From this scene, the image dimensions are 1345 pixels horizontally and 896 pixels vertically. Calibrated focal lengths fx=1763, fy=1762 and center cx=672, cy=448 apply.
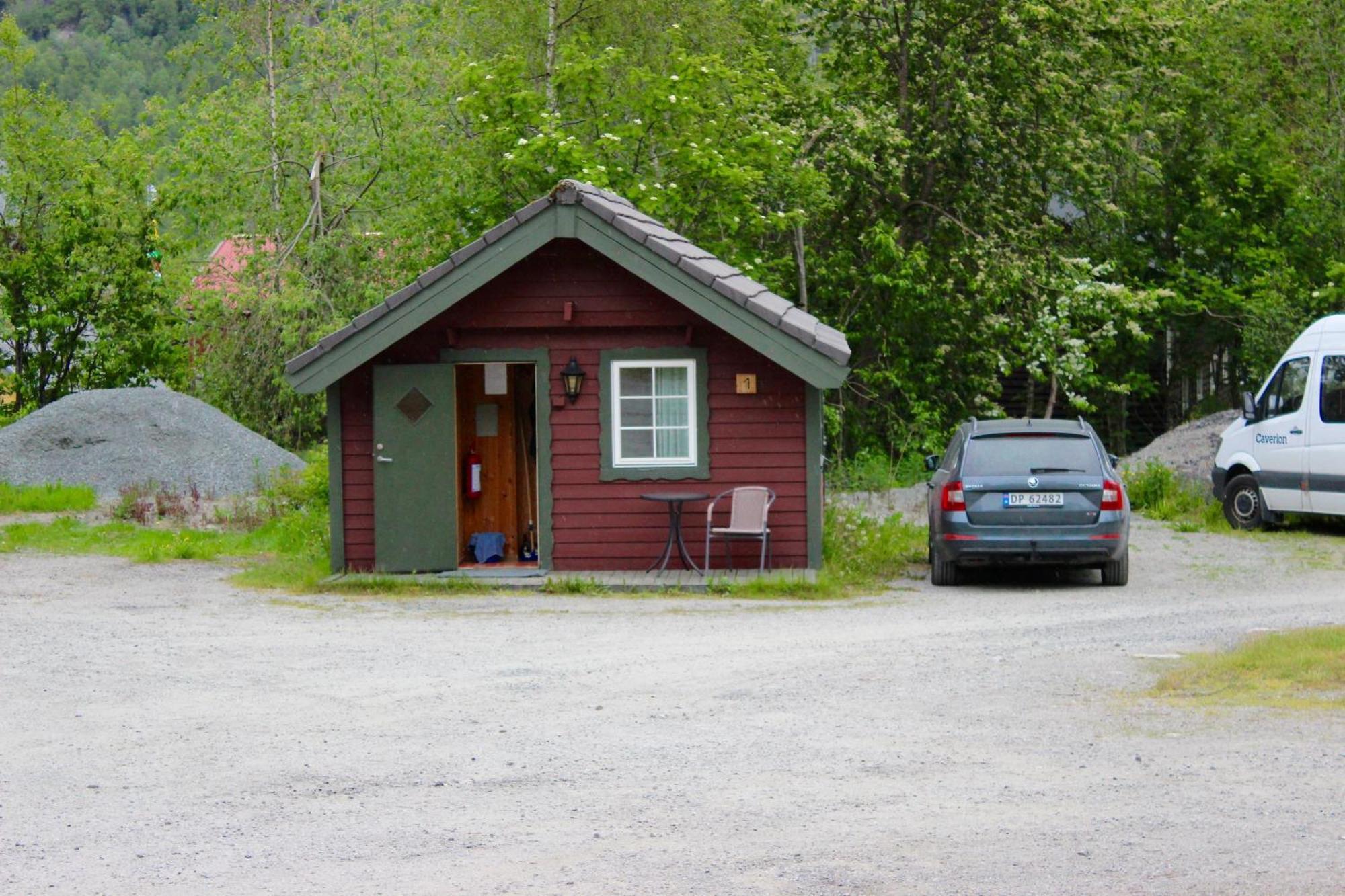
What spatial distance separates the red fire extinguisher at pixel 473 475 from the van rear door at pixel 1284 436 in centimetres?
945

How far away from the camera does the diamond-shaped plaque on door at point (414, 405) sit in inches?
676

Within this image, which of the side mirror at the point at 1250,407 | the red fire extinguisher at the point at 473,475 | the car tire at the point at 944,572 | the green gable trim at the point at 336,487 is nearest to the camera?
the car tire at the point at 944,572

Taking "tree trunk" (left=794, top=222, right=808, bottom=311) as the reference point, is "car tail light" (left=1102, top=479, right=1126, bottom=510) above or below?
below

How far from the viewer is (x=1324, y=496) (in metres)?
20.3

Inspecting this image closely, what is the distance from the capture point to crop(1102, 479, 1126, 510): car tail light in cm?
1605

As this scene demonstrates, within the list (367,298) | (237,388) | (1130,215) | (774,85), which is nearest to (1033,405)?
(1130,215)

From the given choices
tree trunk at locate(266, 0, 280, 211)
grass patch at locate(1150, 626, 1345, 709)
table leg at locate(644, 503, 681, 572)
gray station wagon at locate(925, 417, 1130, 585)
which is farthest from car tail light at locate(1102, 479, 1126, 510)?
tree trunk at locate(266, 0, 280, 211)

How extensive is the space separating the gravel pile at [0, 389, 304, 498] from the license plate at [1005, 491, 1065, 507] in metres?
14.6

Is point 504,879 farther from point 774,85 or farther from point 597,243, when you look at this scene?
point 774,85

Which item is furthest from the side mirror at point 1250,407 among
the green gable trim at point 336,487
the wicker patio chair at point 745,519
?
the green gable trim at point 336,487

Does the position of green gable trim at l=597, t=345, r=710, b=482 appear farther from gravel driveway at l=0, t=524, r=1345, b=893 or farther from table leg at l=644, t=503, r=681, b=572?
gravel driveway at l=0, t=524, r=1345, b=893

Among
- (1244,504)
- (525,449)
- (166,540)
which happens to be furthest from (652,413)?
(1244,504)

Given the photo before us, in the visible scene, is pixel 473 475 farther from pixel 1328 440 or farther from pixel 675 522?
pixel 1328 440

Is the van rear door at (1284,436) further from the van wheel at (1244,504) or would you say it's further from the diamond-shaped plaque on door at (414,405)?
the diamond-shaped plaque on door at (414,405)
